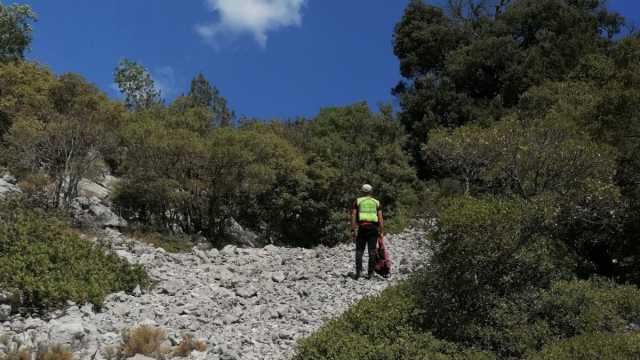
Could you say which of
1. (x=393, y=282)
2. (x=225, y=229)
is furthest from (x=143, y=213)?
(x=393, y=282)

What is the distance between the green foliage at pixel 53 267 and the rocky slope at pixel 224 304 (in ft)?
1.09

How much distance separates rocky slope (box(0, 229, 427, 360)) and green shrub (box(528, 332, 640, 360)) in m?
2.78

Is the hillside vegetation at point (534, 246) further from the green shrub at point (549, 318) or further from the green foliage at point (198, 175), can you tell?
the green foliage at point (198, 175)

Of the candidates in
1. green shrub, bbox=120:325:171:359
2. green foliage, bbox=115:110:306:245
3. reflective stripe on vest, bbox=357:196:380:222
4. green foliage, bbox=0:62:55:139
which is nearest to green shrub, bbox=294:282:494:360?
green shrub, bbox=120:325:171:359

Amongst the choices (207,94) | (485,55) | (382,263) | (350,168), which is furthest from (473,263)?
(207,94)

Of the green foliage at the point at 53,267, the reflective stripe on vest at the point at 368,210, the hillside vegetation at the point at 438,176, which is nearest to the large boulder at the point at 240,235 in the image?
the hillside vegetation at the point at 438,176

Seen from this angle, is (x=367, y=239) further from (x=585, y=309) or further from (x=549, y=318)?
(x=585, y=309)

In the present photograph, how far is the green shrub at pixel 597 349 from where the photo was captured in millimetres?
7516

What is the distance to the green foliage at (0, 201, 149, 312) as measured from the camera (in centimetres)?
1016

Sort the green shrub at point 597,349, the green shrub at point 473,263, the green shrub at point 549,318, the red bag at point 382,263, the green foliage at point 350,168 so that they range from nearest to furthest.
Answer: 1. the green shrub at point 597,349
2. the green shrub at point 549,318
3. the green shrub at point 473,263
4. the red bag at point 382,263
5. the green foliage at point 350,168

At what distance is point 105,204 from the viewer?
2397cm

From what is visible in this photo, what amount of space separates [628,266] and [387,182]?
15039 mm

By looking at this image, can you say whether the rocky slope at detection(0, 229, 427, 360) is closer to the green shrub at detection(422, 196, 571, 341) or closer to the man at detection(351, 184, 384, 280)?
the man at detection(351, 184, 384, 280)

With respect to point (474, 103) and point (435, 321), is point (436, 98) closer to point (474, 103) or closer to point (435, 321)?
point (474, 103)
